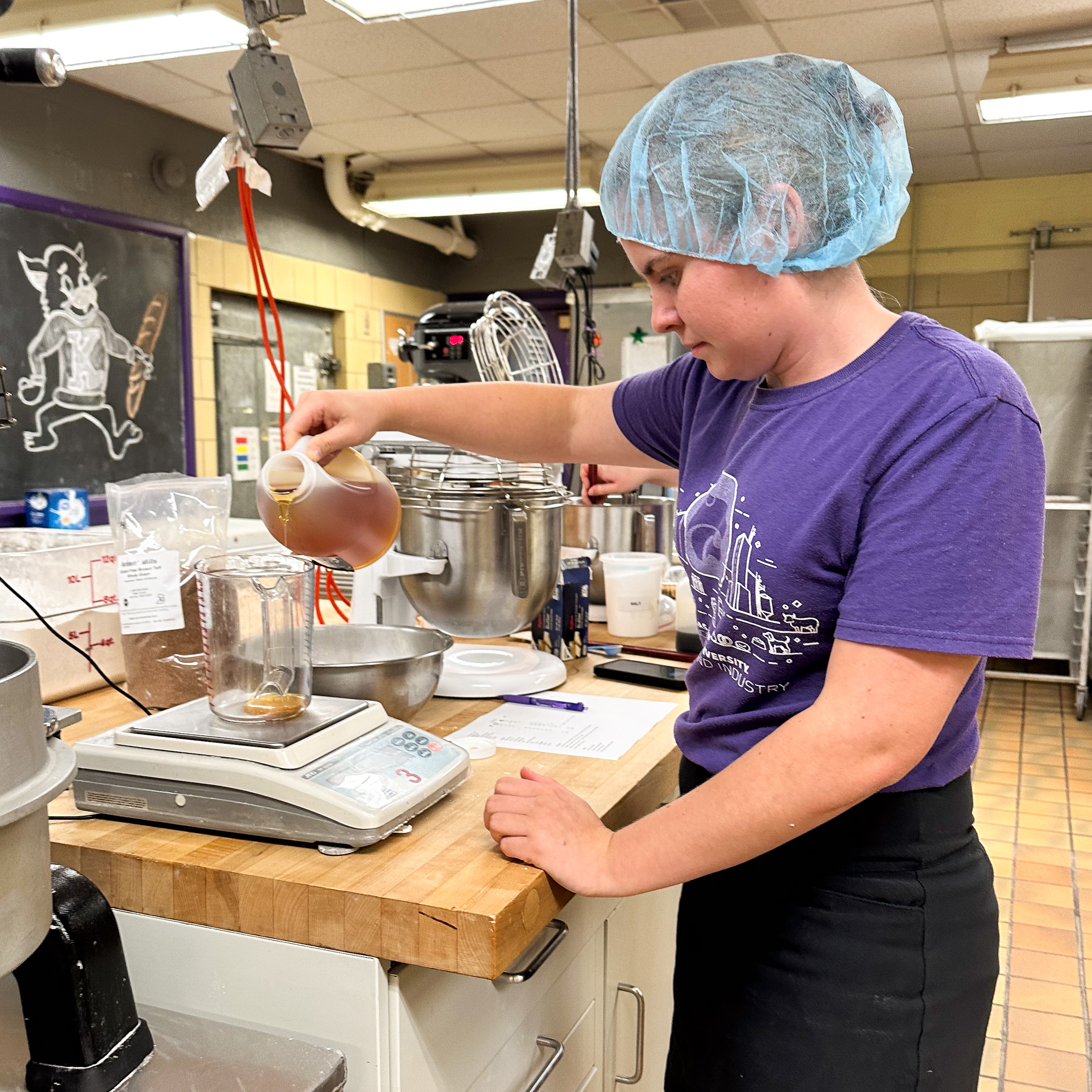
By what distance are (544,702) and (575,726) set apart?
0.39ft

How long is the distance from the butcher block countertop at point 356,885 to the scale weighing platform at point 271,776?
0.07 feet

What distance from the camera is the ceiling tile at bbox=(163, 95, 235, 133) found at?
15.5 feet

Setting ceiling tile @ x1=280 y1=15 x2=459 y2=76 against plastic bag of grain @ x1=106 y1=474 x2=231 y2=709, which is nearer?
plastic bag of grain @ x1=106 y1=474 x2=231 y2=709

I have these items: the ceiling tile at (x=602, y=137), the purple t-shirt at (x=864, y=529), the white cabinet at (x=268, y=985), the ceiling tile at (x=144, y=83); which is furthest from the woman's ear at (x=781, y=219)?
the ceiling tile at (x=602, y=137)

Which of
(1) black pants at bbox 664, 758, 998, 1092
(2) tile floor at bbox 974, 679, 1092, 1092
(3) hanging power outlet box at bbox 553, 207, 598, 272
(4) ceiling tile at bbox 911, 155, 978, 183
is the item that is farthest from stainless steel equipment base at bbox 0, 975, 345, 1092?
(4) ceiling tile at bbox 911, 155, 978, 183

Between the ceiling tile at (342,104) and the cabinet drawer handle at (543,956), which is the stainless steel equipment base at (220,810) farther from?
the ceiling tile at (342,104)

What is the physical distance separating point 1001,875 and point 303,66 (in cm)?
394

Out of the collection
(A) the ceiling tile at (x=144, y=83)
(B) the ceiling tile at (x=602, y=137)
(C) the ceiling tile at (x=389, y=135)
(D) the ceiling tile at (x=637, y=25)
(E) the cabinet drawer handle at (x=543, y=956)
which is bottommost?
(E) the cabinet drawer handle at (x=543, y=956)

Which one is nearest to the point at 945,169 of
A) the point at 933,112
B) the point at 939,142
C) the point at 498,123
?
the point at 939,142

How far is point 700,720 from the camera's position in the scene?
1.06m

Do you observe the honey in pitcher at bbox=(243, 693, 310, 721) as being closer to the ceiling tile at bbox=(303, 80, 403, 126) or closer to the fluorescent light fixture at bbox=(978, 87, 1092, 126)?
the ceiling tile at bbox=(303, 80, 403, 126)

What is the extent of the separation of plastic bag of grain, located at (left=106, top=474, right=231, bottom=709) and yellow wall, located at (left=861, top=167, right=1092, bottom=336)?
558 cm

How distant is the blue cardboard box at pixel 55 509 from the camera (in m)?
4.16

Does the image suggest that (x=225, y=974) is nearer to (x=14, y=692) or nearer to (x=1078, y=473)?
(x=14, y=692)
